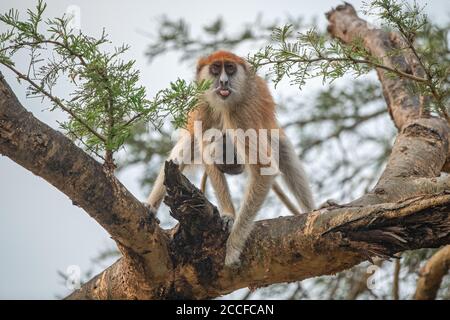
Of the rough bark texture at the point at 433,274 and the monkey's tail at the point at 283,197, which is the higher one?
the monkey's tail at the point at 283,197

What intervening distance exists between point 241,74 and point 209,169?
1.00 meters

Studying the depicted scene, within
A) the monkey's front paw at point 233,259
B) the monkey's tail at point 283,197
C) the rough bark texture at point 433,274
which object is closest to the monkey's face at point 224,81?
the monkey's tail at point 283,197

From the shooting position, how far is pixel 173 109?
3.43 meters

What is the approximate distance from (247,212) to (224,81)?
1.36 m

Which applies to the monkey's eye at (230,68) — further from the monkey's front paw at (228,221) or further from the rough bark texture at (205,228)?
the rough bark texture at (205,228)

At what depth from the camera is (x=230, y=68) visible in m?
5.96

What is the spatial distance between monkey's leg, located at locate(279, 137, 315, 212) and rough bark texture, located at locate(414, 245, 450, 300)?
4.17 ft

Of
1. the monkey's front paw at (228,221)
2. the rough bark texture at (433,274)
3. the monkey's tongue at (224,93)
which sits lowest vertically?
the rough bark texture at (433,274)

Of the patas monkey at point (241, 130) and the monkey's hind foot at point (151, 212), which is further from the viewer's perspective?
the patas monkey at point (241, 130)

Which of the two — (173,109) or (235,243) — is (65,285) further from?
(173,109)

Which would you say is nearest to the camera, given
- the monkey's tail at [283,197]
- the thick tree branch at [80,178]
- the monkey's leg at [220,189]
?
the thick tree branch at [80,178]

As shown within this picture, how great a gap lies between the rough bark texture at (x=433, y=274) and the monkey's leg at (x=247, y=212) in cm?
186

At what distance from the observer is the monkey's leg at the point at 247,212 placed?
14.8 feet

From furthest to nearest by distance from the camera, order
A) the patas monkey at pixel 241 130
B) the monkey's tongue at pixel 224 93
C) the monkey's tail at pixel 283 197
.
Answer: the monkey's tail at pixel 283 197, the monkey's tongue at pixel 224 93, the patas monkey at pixel 241 130
